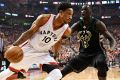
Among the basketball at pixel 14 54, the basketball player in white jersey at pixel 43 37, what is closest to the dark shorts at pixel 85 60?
the basketball player in white jersey at pixel 43 37

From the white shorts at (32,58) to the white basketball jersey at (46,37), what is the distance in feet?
0.27

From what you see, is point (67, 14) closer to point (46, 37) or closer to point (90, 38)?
point (46, 37)

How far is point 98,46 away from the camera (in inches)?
267

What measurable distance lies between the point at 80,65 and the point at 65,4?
2.18m

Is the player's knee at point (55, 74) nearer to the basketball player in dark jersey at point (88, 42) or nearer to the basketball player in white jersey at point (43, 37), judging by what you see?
the basketball player in white jersey at point (43, 37)

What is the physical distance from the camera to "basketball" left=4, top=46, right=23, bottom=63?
477cm

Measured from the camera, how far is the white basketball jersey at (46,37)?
5.10 meters

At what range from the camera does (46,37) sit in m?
5.12

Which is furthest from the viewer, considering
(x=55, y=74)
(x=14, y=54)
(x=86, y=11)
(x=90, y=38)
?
(x=90, y=38)

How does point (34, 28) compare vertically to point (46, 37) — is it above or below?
above

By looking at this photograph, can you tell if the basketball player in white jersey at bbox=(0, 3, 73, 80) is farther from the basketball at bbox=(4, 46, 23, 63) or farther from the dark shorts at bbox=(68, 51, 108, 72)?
the dark shorts at bbox=(68, 51, 108, 72)

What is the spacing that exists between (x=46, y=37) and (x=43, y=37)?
0.17 ft

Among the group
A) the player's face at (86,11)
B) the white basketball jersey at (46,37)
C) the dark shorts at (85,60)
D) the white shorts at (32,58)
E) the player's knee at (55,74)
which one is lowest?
the dark shorts at (85,60)

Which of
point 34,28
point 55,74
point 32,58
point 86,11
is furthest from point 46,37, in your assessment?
point 86,11
